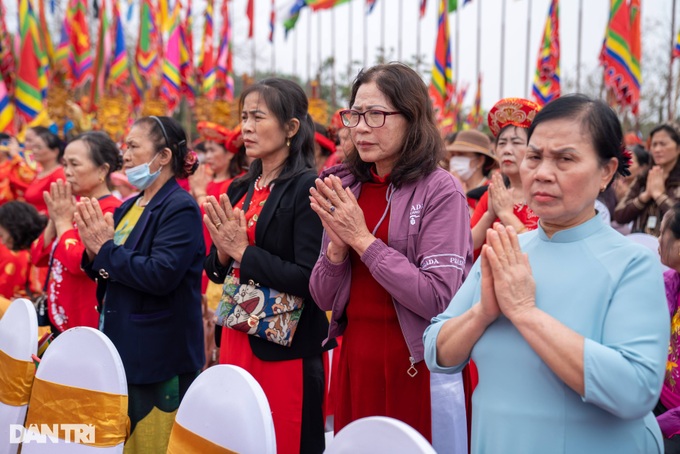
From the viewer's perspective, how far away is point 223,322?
95.1 inches

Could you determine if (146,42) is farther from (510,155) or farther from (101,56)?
(510,155)

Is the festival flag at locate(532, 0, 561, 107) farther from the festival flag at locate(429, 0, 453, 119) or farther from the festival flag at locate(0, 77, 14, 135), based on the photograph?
the festival flag at locate(0, 77, 14, 135)

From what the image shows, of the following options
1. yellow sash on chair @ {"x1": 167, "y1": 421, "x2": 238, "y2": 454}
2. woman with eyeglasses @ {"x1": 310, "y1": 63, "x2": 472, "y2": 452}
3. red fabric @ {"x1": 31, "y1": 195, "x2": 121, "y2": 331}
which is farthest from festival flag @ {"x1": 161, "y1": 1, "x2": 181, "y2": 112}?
yellow sash on chair @ {"x1": 167, "y1": 421, "x2": 238, "y2": 454}

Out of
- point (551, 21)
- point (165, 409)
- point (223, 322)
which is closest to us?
point (223, 322)

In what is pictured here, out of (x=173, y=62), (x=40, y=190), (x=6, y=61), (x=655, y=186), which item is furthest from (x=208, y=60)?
(x=655, y=186)

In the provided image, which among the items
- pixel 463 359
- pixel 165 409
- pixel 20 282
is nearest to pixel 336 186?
pixel 463 359

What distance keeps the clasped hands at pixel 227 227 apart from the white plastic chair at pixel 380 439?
3.91 feet

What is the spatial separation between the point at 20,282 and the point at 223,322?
2502 mm

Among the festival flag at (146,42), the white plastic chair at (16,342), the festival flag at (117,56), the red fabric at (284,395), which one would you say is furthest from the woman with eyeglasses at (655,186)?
the festival flag at (146,42)

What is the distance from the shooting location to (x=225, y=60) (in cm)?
1622

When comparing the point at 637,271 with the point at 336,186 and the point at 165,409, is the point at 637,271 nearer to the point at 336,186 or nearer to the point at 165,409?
the point at 336,186

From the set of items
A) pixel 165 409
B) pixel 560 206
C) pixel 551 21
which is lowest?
pixel 165 409

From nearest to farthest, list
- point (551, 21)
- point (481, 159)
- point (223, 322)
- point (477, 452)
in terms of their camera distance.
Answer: point (477, 452) → point (223, 322) → point (481, 159) → point (551, 21)

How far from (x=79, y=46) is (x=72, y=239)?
1194 cm
